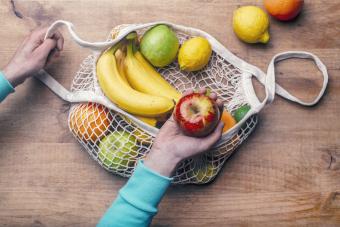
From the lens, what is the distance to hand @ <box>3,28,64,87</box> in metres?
0.90

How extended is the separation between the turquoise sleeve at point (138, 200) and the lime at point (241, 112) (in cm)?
20

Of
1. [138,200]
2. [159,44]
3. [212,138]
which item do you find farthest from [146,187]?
[159,44]

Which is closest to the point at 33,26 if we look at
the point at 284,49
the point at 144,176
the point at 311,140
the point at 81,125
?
the point at 81,125

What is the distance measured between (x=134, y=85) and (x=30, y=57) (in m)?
0.24

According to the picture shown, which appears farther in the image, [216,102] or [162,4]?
[162,4]

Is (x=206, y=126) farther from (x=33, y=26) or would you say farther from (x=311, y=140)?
(x=33, y=26)

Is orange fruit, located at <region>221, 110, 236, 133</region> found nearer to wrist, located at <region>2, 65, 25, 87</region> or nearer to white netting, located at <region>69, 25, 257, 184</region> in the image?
white netting, located at <region>69, 25, 257, 184</region>

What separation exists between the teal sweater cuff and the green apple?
73 millimetres

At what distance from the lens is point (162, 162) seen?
0.81 metres

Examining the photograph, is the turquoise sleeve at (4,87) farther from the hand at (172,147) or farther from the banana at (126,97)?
the hand at (172,147)

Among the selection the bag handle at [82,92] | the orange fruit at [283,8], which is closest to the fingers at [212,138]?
the bag handle at [82,92]

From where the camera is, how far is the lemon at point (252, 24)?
0.91 metres

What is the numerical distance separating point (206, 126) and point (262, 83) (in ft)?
0.77

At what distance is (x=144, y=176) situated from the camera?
2.64 ft
